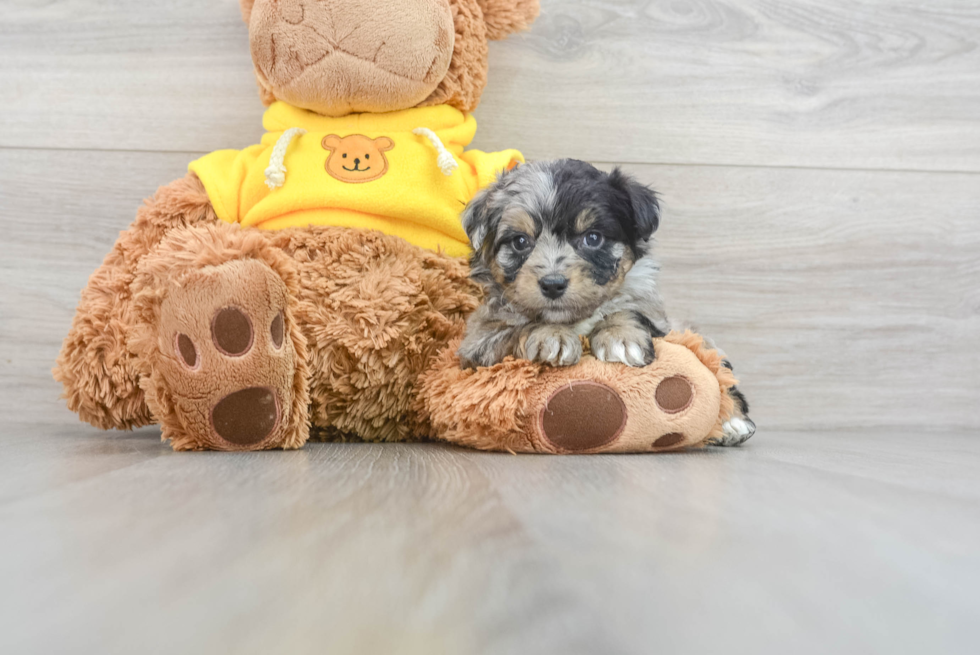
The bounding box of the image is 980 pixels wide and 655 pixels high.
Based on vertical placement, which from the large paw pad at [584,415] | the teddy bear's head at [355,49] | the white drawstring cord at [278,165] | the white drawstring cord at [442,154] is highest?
the teddy bear's head at [355,49]

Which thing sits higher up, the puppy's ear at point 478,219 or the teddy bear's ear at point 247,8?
the teddy bear's ear at point 247,8

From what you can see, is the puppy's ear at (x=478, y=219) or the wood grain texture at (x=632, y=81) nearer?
the puppy's ear at (x=478, y=219)

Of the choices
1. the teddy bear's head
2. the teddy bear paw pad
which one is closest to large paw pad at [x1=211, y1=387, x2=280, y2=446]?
the teddy bear paw pad

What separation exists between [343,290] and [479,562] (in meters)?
0.95

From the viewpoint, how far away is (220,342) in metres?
1.13

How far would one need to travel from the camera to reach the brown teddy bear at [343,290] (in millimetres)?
1167

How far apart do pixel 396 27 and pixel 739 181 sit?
106cm

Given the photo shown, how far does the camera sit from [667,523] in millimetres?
660

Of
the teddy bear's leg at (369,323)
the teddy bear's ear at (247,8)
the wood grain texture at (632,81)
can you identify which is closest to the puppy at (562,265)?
the teddy bear's leg at (369,323)

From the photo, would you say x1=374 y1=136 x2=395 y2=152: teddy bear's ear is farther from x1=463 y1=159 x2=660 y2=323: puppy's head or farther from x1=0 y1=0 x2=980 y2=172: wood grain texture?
x1=0 y1=0 x2=980 y2=172: wood grain texture

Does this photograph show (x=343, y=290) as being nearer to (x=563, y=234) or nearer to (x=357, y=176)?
(x=357, y=176)

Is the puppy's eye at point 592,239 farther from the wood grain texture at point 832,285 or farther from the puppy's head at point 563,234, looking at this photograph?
the wood grain texture at point 832,285

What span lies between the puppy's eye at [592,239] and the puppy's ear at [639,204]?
8cm

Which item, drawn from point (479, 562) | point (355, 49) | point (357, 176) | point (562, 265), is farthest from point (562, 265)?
point (479, 562)
